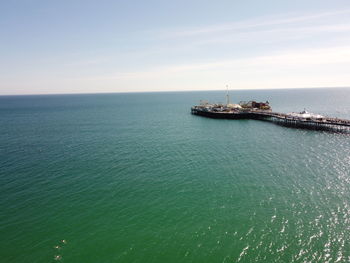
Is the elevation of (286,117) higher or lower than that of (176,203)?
higher

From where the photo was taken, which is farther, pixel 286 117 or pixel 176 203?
pixel 286 117

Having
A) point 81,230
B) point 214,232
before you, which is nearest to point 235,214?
point 214,232

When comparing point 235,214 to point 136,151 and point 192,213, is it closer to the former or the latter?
point 192,213

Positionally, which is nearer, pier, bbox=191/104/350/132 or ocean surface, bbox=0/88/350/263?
ocean surface, bbox=0/88/350/263

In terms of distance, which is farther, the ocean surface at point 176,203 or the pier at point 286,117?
the pier at point 286,117

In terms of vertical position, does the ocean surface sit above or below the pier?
below
